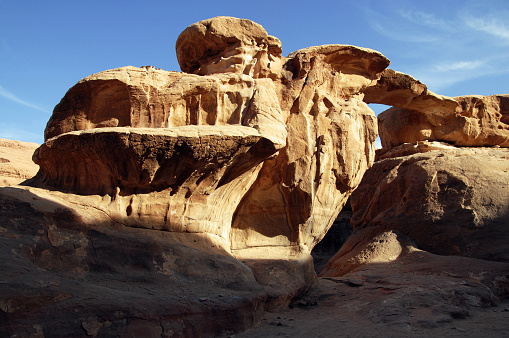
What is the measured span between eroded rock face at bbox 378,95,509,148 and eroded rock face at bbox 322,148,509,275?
201cm

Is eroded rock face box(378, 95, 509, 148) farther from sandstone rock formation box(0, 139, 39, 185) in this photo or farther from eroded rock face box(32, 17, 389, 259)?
sandstone rock formation box(0, 139, 39, 185)

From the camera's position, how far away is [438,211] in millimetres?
8766

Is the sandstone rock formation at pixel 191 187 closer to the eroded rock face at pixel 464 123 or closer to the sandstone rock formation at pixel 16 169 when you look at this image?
the eroded rock face at pixel 464 123

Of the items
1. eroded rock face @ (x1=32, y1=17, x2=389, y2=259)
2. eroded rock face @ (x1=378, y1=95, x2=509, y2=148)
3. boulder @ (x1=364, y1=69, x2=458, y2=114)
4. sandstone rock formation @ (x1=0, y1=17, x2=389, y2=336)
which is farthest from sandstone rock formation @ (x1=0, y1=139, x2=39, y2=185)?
eroded rock face @ (x1=378, y1=95, x2=509, y2=148)

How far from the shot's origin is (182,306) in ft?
14.1

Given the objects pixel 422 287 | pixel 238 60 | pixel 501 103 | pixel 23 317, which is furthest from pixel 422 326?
pixel 501 103

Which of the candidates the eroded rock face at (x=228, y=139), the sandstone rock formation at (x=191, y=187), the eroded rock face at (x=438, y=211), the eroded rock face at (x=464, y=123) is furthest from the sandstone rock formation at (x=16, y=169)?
the eroded rock face at (x=464, y=123)

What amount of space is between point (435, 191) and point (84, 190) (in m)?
6.47

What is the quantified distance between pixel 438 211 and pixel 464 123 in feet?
14.6

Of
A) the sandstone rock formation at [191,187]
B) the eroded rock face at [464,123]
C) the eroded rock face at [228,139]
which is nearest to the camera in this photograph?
the sandstone rock formation at [191,187]

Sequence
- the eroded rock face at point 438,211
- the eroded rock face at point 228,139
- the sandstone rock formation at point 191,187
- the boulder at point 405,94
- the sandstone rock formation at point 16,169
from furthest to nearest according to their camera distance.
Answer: the sandstone rock formation at point 16,169 → the boulder at point 405,94 → the eroded rock face at point 438,211 → the eroded rock face at point 228,139 → the sandstone rock formation at point 191,187

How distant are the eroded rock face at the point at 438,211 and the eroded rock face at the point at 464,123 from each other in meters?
2.01

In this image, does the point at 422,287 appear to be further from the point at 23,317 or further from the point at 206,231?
the point at 23,317

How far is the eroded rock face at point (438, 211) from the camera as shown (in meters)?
8.17
